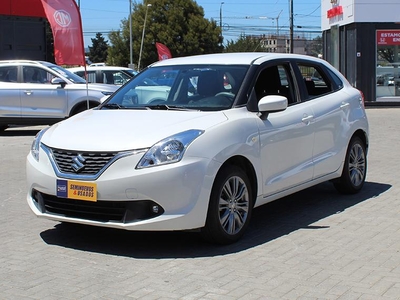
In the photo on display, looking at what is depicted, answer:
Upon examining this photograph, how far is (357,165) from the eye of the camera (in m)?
8.09

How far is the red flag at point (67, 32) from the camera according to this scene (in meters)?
13.6

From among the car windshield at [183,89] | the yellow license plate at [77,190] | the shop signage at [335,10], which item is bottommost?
the yellow license plate at [77,190]

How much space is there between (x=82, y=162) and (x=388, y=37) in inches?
851

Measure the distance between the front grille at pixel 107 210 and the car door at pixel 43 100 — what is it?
9902mm

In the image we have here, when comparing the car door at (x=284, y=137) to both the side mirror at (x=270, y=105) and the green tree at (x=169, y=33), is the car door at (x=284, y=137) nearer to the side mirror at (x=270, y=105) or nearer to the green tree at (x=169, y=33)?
the side mirror at (x=270, y=105)

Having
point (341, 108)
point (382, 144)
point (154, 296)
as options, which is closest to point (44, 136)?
point (154, 296)

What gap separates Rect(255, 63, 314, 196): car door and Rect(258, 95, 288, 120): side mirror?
0.35 ft

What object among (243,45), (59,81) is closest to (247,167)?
(59,81)

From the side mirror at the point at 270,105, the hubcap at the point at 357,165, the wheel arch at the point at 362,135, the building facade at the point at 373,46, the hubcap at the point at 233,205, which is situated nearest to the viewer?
the hubcap at the point at 233,205

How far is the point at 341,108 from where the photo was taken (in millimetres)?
7707

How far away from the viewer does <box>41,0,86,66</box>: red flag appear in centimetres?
1364

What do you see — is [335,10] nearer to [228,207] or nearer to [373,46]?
[373,46]

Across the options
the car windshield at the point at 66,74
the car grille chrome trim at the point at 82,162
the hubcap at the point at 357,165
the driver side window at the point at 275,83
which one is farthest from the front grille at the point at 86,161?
the car windshield at the point at 66,74

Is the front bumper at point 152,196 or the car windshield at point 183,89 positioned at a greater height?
the car windshield at point 183,89
